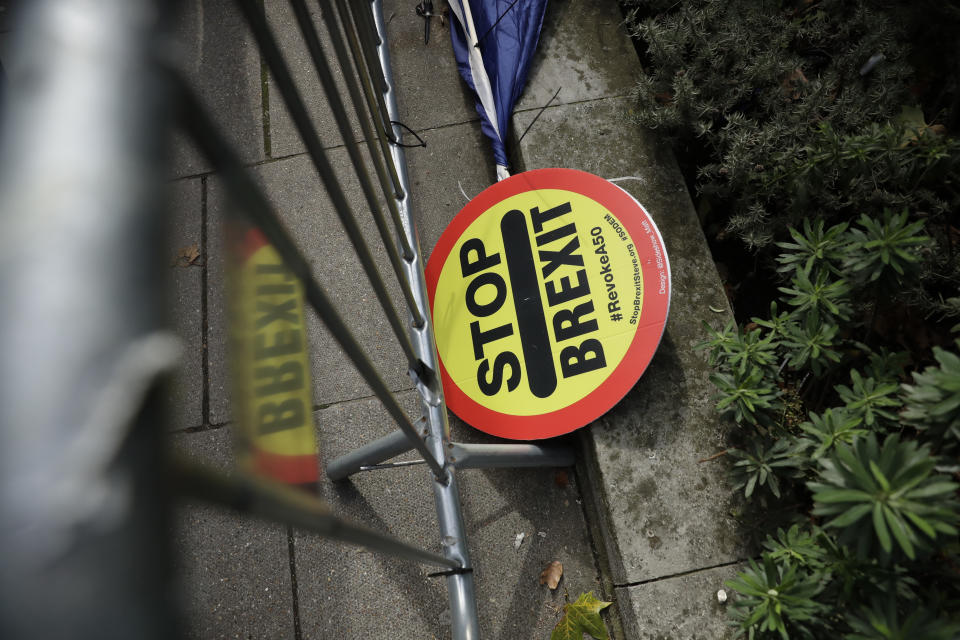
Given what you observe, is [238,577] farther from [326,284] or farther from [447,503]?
[326,284]

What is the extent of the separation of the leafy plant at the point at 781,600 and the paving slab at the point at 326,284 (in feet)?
5.63

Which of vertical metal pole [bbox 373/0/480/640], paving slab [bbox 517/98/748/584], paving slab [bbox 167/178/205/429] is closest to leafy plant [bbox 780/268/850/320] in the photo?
paving slab [bbox 517/98/748/584]

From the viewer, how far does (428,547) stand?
8.80 ft

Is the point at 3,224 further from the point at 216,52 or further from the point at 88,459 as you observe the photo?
the point at 216,52

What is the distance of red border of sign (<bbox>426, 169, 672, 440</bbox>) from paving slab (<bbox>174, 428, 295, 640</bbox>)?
3.35 ft

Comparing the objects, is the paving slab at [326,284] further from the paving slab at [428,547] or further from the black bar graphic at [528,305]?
the black bar graphic at [528,305]

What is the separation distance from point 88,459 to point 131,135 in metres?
0.20

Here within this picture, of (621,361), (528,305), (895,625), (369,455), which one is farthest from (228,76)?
(895,625)

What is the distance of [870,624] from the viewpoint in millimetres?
1567

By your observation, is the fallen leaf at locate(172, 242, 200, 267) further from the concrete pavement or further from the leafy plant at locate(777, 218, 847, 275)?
the leafy plant at locate(777, 218, 847, 275)

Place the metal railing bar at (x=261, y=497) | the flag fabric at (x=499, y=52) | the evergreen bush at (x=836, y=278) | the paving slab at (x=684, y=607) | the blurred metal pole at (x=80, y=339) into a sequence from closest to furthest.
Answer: the blurred metal pole at (x=80, y=339)
the metal railing bar at (x=261, y=497)
the evergreen bush at (x=836, y=278)
the paving slab at (x=684, y=607)
the flag fabric at (x=499, y=52)

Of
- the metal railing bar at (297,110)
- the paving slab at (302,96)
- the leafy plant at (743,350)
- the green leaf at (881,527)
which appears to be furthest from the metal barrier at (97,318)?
the paving slab at (302,96)

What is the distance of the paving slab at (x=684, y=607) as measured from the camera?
2.30m

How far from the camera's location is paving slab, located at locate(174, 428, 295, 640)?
254 cm
